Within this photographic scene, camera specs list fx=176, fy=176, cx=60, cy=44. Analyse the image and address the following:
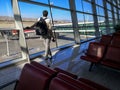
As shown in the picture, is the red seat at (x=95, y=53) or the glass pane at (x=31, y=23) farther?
the glass pane at (x=31, y=23)

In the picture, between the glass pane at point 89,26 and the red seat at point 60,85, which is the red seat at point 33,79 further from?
the glass pane at point 89,26

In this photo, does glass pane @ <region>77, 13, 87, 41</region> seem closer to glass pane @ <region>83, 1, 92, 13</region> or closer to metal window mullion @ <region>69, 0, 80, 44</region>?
glass pane @ <region>83, 1, 92, 13</region>

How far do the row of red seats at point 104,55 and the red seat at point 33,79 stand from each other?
1.95 metres

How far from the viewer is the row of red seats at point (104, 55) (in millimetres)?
3443

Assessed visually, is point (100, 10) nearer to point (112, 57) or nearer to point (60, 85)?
point (112, 57)

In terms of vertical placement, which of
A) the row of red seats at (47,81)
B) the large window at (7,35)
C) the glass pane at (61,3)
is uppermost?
the glass pane at (61,3)

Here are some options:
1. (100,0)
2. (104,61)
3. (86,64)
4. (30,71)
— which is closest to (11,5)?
(86,64)

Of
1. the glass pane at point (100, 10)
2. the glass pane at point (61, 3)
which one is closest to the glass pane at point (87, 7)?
the glass pane at point (100, 10)

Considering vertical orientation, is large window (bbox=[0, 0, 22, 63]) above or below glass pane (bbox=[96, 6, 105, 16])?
below

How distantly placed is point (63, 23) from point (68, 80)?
6402 mm

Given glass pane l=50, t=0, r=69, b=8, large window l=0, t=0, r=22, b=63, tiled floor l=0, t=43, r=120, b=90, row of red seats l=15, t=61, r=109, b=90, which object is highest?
glass pane l=50, t=0, r=69, b=8

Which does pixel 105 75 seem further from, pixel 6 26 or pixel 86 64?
pixel 6 26

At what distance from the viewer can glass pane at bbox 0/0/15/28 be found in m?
4.42

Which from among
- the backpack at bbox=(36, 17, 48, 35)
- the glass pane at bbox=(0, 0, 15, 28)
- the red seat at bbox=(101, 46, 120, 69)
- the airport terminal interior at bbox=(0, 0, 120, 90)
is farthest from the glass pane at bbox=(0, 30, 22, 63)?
the red seat at bbox=(101, 46, 120, 69)
